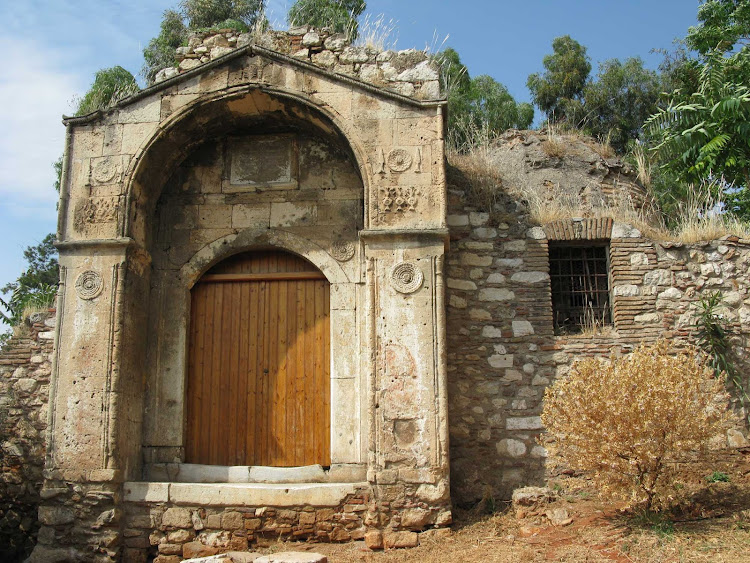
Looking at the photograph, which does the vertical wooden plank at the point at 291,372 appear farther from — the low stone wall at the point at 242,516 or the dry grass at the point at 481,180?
the dry grass at the point at 481,180

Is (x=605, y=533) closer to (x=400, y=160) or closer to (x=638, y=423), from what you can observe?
(x=638, y=423)

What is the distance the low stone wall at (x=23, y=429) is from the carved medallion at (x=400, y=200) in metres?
4.03

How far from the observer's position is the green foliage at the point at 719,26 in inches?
567

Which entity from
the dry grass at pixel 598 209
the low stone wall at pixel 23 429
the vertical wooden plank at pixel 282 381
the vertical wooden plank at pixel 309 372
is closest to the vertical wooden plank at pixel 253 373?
the vertical wooden plank at pixel 282 381

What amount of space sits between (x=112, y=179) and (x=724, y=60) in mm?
9651

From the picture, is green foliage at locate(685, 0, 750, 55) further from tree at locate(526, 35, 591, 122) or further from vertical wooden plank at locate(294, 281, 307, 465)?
vertical wooden plank at locate(294, 281, 307, 465)

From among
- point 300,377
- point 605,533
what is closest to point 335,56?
point 300,377

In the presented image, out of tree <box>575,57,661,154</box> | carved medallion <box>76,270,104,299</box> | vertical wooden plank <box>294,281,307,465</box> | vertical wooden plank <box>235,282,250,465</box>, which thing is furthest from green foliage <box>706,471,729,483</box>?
tree <box>575,57,661,154</box>

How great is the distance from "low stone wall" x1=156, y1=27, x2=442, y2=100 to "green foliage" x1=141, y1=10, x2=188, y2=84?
11060 mm

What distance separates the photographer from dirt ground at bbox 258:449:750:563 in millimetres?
5129

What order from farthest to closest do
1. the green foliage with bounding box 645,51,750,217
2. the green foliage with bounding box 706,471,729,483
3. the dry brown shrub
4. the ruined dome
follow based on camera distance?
the green foliage with bounding box 645,51,750,217 → the ruined dome → the green foliage with bounding box 706,471,729,483 → the dry brown shrub

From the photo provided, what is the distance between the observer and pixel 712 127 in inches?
414

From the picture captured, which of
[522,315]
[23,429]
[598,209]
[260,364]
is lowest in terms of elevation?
[23,429]

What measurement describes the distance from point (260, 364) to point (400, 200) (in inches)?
90.5
